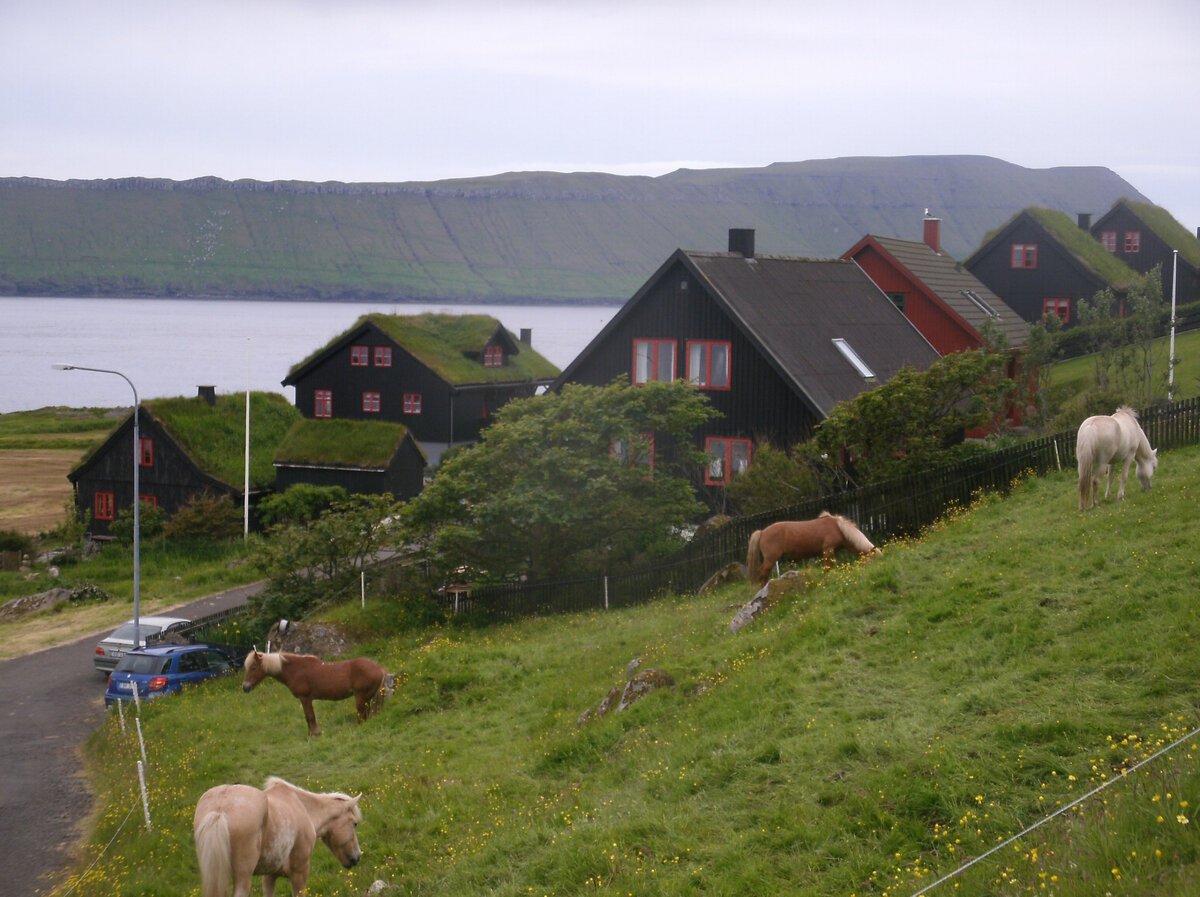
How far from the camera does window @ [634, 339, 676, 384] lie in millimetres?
35156

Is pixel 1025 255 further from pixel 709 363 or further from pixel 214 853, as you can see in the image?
pixel 214 853

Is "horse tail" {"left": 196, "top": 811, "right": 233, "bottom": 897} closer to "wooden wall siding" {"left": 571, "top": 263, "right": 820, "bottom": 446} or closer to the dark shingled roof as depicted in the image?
"wooden wall siding" {"left": 571, "top": 263, "right": 820, "bottom": 446}

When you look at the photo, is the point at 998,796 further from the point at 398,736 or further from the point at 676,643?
the point at 398,736

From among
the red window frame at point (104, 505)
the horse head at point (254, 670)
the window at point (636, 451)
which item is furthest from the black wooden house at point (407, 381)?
the horse head at point (254, 670)

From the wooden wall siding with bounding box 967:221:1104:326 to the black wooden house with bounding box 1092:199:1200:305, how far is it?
16.5 feet

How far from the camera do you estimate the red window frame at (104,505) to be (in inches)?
2055

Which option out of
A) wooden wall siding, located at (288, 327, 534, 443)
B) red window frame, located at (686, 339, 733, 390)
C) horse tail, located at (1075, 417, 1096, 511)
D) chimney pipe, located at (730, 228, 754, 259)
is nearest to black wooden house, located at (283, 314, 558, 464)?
wooden wall siding, located at (288, 327, 534, 443)

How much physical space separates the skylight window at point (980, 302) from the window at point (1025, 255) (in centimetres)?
1153

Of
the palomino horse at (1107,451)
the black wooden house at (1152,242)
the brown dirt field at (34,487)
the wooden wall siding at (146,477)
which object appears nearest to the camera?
the palomino horse at (1107,451)

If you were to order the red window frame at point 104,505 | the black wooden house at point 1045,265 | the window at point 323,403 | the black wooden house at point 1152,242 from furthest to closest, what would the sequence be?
the window at point 323,403 → the black wooden house at point 1152,242 → the black wooden house at point 1045,265 → the red window frame at point 104,505

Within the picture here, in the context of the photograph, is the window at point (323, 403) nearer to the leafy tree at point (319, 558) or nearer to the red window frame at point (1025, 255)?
the leafy tree at point (319, 558)

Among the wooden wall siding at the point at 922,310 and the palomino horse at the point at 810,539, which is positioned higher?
the wooden wall siding at the point at 922,310

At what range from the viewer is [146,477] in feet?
169

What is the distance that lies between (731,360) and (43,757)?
2079 centimetres
